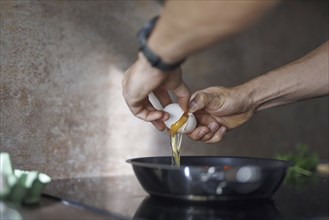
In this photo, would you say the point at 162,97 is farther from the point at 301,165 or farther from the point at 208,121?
the point at 301,165

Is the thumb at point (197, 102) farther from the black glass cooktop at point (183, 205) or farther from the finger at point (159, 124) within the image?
the black glass cooktop at point (183, 205)

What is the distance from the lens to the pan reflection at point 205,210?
84 centimetres

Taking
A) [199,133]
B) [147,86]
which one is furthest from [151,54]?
[199,133]

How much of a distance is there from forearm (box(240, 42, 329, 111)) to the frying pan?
367mm

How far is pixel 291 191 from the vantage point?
1.20 metres

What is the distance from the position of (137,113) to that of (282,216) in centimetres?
38

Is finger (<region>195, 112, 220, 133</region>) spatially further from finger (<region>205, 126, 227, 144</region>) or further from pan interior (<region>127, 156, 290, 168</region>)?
pan interior (<region>127, 156, 290, 168</region>)

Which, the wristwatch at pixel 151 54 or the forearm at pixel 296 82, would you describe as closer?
the wristwatch at pixel 151 54

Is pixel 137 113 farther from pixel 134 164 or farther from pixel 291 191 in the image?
pixel 291 191

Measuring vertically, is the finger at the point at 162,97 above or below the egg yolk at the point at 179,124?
above

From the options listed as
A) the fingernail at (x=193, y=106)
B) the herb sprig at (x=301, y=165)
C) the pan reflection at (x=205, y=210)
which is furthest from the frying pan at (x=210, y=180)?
the herb sprig at (x=301, y=165)

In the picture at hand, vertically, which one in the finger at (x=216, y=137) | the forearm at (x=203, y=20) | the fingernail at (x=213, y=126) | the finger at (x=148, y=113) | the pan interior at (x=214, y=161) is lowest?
the pan interior at (x=214, y=161)

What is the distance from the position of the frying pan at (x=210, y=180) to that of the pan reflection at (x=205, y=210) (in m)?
0.02

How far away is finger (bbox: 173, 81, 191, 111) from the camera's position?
3.26 ft
